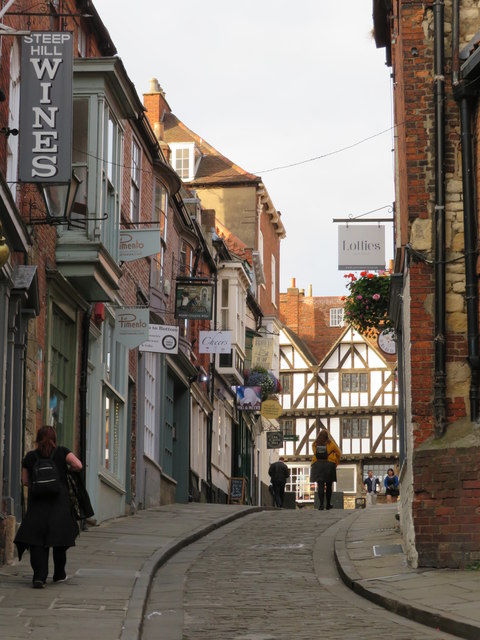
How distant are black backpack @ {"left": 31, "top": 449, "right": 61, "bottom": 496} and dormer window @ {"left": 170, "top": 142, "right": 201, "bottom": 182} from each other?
3653 cm

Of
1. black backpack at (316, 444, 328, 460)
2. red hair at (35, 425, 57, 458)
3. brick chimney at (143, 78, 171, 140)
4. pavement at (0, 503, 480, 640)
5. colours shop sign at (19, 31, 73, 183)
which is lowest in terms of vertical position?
pavement at (0, 503, 480, 640)

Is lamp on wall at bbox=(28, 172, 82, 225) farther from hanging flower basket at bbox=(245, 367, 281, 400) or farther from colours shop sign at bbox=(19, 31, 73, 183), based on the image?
hanging flower basket at bbox=(245, 367, 281, 400)

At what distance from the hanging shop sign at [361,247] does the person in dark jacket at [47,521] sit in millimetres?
10454

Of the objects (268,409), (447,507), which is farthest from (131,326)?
(268,409)

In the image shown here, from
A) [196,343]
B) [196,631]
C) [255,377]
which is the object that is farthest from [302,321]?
[196,631]

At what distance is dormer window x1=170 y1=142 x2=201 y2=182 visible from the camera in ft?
159

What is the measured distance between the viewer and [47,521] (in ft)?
40.3

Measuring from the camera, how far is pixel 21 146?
595 inches

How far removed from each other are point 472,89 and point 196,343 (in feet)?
63.3

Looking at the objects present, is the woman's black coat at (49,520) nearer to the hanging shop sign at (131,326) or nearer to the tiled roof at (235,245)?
the hanging shop sign at (131,326)

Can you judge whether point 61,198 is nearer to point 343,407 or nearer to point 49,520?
point 49,520

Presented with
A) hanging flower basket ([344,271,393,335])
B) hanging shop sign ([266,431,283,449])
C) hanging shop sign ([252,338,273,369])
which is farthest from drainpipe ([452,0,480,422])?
hanging shop sign ([266,431,283,449])

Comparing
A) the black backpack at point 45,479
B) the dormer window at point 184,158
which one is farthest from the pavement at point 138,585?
the dormer window at point 184,158

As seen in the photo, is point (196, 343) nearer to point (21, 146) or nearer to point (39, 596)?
point (21, 146)
